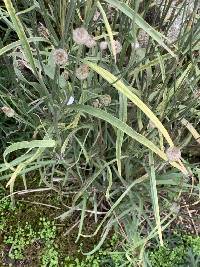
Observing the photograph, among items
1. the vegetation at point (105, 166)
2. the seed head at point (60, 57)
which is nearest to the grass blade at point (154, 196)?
the vegetation at point (105, 166)

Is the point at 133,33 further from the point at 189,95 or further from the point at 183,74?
the point at 189,95

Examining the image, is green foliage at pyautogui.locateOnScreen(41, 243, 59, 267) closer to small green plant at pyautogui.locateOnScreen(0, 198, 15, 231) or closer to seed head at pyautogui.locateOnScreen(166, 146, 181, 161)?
small green plant at pyautogui.locateOnScreen(0, 198, 15, 231)

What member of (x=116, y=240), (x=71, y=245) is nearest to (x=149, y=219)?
(x=116, y=240)

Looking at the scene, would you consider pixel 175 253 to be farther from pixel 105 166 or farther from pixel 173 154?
pixel 173 154

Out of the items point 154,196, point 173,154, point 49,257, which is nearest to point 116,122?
point 173,154

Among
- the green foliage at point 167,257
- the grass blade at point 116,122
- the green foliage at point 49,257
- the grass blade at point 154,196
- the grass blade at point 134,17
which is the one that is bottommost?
the green foliage at point 49,257

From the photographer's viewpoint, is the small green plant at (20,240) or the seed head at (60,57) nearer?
the seed head at (60,57)

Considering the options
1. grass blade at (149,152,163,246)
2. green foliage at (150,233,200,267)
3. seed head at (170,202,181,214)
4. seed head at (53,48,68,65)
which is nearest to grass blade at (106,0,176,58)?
seed head at (53,48,68,65)

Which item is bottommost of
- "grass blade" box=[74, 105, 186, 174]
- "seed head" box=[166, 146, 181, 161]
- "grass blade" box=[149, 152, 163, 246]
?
"grass blade" box=[149, 152, 163, 246]

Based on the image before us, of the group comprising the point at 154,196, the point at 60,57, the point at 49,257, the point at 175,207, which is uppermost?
the point at 60,57

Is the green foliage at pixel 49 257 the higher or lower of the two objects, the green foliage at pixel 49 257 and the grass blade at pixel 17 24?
the lower

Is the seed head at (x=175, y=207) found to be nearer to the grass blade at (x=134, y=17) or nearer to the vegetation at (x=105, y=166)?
the vegetation at (x=105, y=166)

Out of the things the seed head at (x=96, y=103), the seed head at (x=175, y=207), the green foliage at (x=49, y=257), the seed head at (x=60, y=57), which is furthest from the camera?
the green foliage at (x=49, y=257)

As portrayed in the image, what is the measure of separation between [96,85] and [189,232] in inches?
22.7
